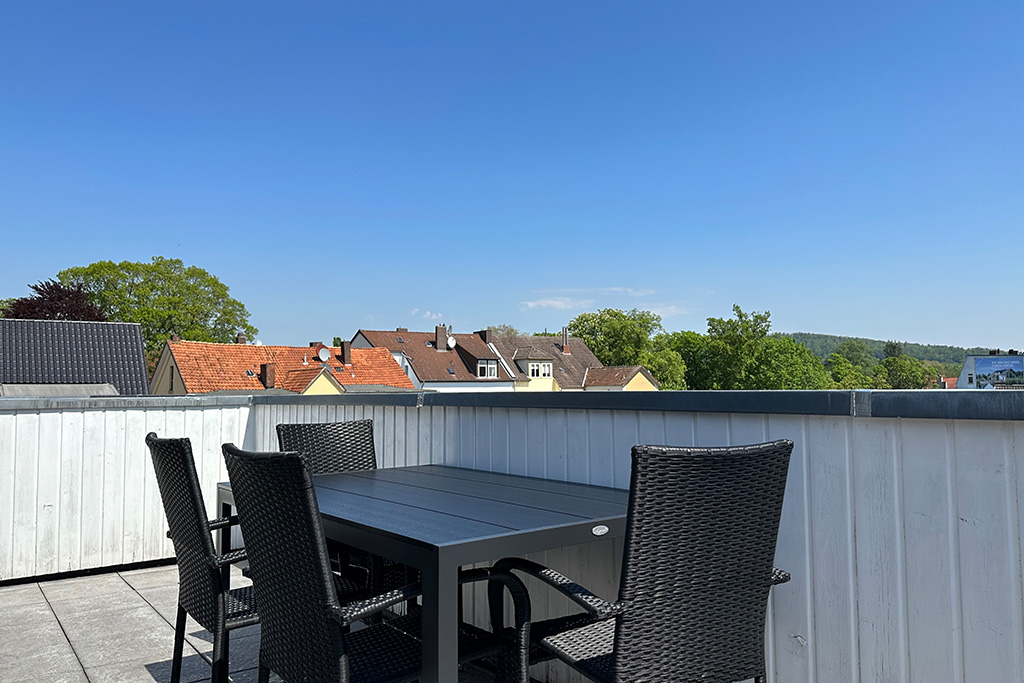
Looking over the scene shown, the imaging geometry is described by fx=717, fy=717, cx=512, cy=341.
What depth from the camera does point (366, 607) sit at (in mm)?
1700

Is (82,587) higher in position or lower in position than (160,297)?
lower

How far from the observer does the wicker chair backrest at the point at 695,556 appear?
1.64 metres

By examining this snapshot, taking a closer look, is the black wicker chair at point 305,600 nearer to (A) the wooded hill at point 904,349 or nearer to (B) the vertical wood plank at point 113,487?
(B) the vertical wood plank at point 113,487

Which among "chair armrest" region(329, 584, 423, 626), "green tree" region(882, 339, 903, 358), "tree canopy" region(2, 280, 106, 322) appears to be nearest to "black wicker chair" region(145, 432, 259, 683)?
"chair armrest" region(329, 584, 423, 626)

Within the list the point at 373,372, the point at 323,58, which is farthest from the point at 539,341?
the point at 323,58

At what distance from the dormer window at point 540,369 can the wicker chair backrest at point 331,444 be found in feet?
148

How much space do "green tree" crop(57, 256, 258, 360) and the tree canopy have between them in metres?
5.58

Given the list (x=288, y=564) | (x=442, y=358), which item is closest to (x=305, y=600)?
(x=288, y=564)

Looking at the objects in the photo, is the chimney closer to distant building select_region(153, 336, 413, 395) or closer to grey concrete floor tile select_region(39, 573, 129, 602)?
distant building select_region(153, 336, 413, 395)

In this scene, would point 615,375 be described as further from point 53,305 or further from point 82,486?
point 82,486

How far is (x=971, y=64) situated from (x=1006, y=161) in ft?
41.1

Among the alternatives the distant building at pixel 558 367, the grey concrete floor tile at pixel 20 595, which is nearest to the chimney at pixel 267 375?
the distant building at pixel 558 367

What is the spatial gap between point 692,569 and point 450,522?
2.16 feet

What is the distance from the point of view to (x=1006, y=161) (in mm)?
59906
